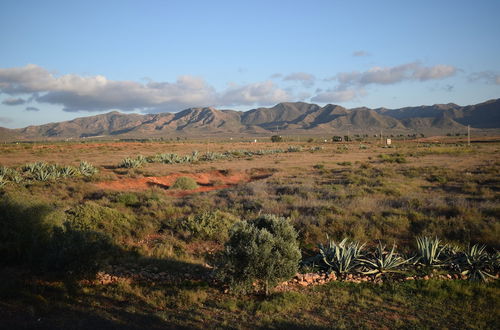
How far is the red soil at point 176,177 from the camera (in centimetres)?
1867

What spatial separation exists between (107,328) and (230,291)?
6.73 ft

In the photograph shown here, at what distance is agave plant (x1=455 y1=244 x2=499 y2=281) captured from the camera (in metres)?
6.54

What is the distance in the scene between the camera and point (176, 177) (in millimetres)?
23266

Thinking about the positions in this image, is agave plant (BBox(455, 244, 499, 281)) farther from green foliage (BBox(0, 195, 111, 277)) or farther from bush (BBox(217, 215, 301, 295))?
green foliage (BBox(0, 195, 111, 277))

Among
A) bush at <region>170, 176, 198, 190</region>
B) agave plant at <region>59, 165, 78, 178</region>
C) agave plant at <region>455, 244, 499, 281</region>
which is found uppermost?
agave plant at <region>59, 165, 78, 178</region>

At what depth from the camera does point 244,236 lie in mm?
6258

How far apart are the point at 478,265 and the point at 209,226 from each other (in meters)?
6.22

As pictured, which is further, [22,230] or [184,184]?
[184,184]

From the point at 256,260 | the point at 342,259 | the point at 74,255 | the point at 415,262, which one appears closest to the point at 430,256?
the point at 415,262

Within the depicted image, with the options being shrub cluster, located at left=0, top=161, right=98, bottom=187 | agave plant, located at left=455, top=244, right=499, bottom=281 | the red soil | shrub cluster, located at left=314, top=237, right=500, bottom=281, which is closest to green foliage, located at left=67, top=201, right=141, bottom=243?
shrub cluster, located at left=314, top=237, right=500, bottom=281

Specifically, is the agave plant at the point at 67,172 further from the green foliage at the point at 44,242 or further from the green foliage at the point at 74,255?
the green foliage at the point at 74,255

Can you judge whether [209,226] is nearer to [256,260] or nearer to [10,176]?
[256,260]

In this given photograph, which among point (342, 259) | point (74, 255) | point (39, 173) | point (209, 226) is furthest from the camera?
point (39, 173)

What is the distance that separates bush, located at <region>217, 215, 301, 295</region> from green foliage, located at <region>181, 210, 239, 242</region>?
2738 mm
